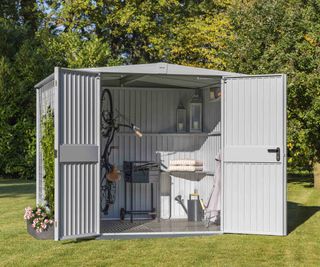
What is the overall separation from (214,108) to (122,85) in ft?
4.72

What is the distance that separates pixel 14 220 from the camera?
34.6 ft

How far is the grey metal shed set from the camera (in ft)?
26.8

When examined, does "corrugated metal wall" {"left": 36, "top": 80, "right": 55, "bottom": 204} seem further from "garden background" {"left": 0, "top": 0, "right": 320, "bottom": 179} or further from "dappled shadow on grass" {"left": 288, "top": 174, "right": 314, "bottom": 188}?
"dappled shadow on grass" {"left": 288, "top": 174, "right": 314, "bottom": 188}

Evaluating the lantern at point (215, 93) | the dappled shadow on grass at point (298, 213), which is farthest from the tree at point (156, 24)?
the lantern at point (215, 93)

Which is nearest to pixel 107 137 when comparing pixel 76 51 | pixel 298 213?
pixel 298 213

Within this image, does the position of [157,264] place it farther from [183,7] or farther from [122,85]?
[183,7]

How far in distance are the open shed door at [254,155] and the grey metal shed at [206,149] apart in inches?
0.5

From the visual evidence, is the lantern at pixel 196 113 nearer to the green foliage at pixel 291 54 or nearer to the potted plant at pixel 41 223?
the potted plant at pixel 41 223

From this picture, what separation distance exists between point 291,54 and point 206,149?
5.48 m

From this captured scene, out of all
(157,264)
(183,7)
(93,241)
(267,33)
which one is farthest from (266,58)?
(183,7)

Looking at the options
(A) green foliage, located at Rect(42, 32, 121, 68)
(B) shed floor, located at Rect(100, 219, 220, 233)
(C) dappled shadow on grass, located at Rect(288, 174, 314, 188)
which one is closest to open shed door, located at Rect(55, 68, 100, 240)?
(B) shed floor, located at Rect(100, 219, 220, 233)

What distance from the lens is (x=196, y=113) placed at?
10.7 metres

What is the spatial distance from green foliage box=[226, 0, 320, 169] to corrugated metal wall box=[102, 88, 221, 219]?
15.0 feet

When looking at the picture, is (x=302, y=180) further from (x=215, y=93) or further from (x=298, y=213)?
(x=215, y=93)
